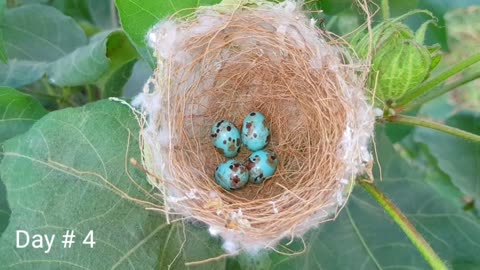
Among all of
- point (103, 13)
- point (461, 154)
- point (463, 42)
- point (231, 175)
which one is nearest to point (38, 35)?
point (103, 13)

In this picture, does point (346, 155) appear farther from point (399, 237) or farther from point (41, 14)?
point (41, 14)

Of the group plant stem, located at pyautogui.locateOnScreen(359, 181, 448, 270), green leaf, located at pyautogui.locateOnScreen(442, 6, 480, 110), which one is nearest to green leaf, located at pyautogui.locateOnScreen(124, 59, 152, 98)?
plant stem, located at pyautogui.locateOnScreen(359, 181, 448, 270)

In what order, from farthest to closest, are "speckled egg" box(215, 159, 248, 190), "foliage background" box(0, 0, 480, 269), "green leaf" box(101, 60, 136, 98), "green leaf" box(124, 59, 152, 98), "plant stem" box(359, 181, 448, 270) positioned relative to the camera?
1. "green leaf" box(124, 59, 152, 98)
2. "green leaf" box(101, 60, 136, 98)
3. "speckled egg" box(215, 159, 248, 190)
4. "foliage background" box(0, 0, 480, 269)
5. "plant stem" box(359, 181, 448, 270)

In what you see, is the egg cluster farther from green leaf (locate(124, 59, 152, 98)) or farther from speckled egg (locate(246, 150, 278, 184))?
green leaf (locate(124, 59, 152, 98))

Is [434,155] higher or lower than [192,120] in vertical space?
lower

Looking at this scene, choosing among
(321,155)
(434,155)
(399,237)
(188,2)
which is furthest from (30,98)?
(434,155)

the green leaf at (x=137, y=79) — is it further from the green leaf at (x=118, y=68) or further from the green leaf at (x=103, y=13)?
the green leaf at (x=103, y=13)

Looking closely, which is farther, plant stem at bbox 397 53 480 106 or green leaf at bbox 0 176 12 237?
green leaf at bbox 0 176 12 237
